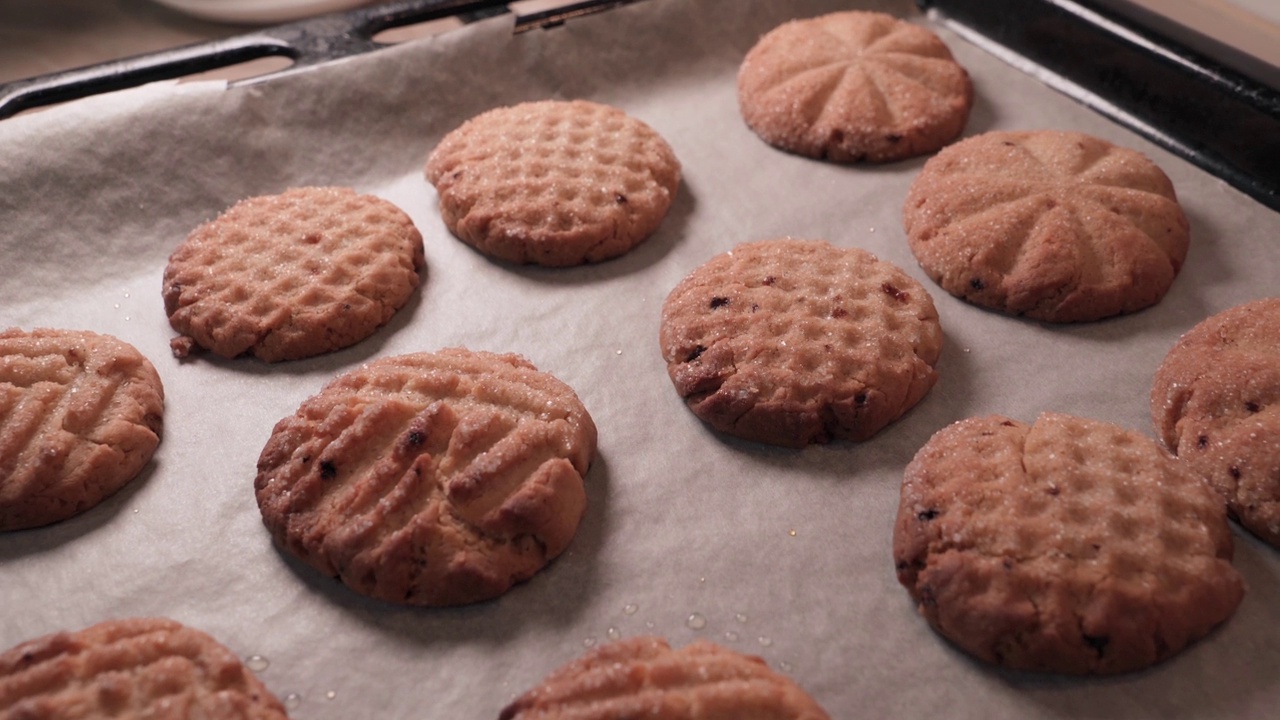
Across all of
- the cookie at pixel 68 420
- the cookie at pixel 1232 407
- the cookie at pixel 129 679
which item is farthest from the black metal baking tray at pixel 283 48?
the cookie at pixel 1232 407

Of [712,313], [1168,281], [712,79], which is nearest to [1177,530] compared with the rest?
[1168,281]

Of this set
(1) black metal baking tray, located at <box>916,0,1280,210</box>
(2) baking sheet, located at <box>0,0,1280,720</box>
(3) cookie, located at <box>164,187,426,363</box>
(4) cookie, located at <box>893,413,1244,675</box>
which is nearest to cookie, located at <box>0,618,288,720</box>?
(2) baking sheet, located at <box>0,0,1280,720</box>

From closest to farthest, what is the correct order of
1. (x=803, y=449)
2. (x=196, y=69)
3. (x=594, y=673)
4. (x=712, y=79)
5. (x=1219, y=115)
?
(x=594, y=673), (x=803, y=449), (x=1219, y=115), (x=196, y=69), (x=712, y=79)

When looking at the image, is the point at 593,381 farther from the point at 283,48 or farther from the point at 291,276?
the point at 283,48

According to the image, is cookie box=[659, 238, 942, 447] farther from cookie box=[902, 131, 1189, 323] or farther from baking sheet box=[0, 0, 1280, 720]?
cookie box=[902, 131, 1189, 323]

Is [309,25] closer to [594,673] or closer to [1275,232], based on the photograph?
[594,673]
